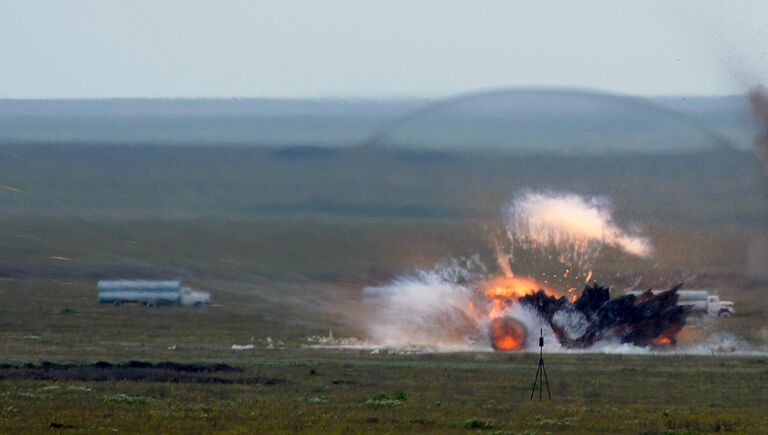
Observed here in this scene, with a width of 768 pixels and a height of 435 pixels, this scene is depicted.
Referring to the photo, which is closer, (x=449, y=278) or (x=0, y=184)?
(x=449, y=278)

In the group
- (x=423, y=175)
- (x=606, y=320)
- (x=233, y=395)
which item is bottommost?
(x=233, y=395)

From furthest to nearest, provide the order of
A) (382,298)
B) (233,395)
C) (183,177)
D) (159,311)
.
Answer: (159,311) < (183,177) < (382,298) < (233,395)

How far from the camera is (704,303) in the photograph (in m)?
90.1

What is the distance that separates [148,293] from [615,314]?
33.2 m

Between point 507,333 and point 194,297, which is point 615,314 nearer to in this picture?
point 507,333

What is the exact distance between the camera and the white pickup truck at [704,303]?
8788 cm

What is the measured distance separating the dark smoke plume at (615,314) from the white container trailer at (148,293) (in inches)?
1061

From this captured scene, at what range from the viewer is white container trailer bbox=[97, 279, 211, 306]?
104 m

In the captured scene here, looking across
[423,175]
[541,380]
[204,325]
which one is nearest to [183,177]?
[204,325]

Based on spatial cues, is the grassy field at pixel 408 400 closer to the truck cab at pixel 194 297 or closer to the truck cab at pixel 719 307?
the truck cab at pixel 719 307

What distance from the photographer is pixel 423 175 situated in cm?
A: 8550

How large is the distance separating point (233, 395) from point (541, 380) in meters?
11.5

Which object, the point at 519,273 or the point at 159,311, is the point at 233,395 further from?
the point at 159,311

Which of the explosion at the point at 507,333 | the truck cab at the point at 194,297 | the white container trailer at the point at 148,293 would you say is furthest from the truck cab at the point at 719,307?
the white container trailer at the point at 148,293
